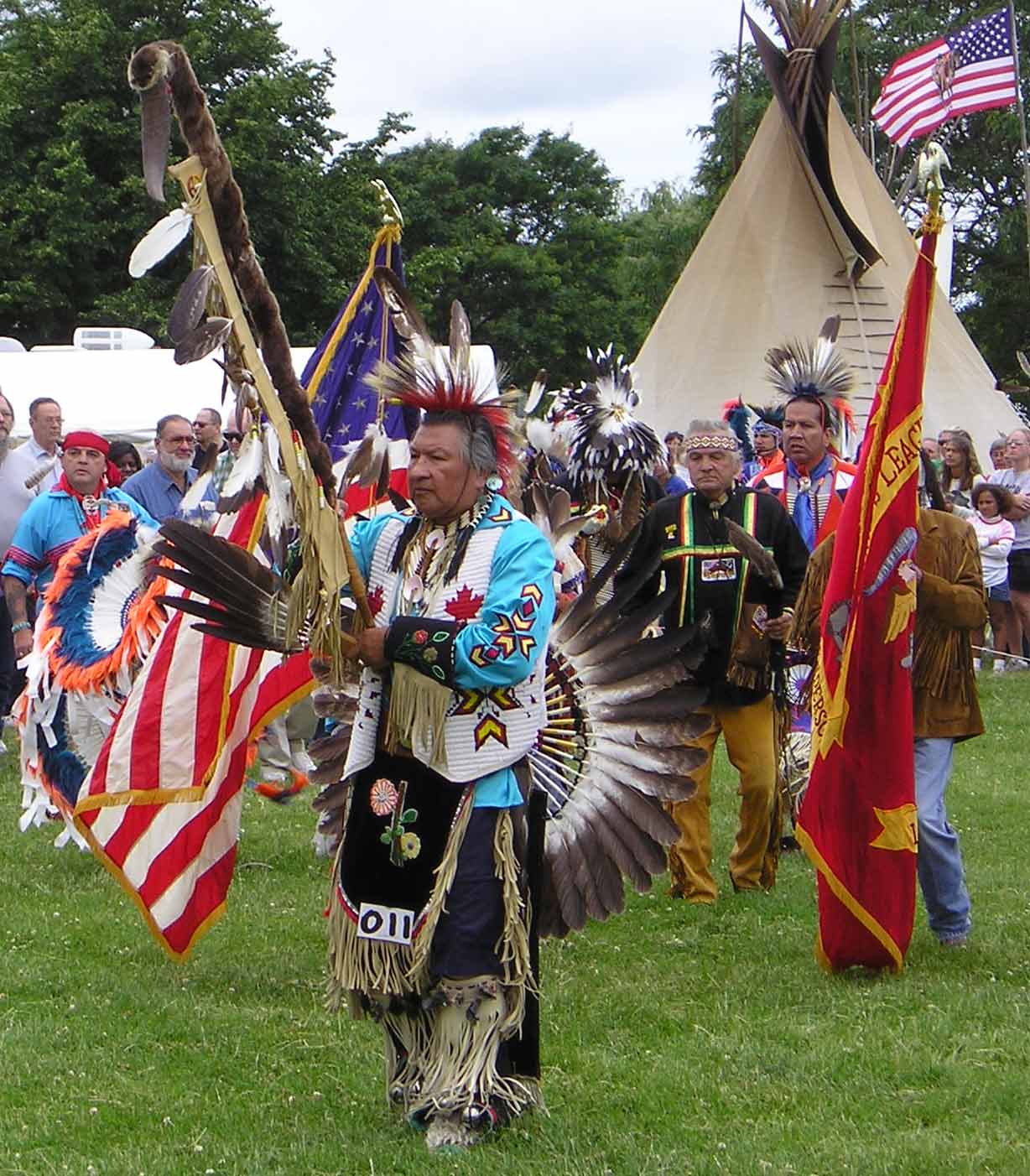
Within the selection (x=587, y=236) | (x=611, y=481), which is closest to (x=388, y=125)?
(x=587, y=236)

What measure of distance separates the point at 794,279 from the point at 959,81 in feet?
12.2

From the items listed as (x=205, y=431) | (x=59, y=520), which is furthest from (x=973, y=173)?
(x=59, y=520)

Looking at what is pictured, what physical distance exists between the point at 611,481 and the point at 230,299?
485 cm

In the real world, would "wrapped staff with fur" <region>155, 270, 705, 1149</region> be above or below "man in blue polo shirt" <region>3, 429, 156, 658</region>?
below

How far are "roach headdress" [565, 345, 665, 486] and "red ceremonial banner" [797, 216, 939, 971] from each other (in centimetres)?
276

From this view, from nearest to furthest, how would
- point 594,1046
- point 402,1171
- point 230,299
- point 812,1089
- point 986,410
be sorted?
point 230,299
point 402,1171
point 812,1089
point 594,1046
point 986,410

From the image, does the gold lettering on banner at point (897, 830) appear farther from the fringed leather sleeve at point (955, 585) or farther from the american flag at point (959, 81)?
the american flag at point (959, 81)

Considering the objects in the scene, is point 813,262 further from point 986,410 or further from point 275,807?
point 275,807

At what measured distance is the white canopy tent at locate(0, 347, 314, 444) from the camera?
14570mm

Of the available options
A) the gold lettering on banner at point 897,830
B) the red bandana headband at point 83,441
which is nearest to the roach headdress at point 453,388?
the gold lettering on banner at point 897,830

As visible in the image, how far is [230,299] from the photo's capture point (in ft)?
10.8

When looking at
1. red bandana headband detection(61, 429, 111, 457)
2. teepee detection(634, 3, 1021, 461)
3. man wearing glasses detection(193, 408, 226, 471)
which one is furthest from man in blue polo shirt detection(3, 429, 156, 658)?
teepee detection(634, 3, 1021, 461)

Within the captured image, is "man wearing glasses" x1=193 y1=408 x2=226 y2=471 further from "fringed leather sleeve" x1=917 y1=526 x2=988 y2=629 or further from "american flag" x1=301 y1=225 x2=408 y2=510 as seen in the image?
"fringed leather sleeve" x1=917 y1=526 x2=988 y2=629

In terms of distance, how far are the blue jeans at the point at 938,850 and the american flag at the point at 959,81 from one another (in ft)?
35.0
